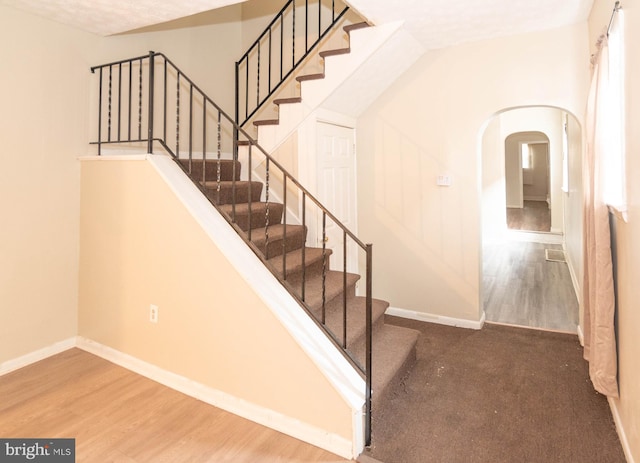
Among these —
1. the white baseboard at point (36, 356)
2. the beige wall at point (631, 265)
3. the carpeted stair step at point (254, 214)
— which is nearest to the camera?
the beige wall at point (631, 265)

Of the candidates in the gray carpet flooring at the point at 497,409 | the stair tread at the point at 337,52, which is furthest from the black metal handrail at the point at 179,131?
the stair tread at the point at 337,52

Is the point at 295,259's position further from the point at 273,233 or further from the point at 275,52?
the point at 275,52

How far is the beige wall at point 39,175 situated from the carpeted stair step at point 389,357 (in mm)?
2588

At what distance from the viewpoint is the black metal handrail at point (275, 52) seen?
4.52 m

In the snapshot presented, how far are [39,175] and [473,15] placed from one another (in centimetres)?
370

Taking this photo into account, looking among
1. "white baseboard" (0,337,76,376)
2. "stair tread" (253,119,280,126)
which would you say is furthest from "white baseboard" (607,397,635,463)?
"white baseboard" (0,337,76,376)

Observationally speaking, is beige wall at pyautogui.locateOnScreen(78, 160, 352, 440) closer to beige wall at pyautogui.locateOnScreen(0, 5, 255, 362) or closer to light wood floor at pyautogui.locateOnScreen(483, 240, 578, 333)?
beige wall at pyautogui.locateOnScreen(0, 5, 255, 362)

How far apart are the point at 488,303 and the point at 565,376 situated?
5.55ft

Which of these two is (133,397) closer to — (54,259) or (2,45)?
(54,259)

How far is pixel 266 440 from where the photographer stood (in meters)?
2.23

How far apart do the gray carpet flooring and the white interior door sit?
51.1 inches

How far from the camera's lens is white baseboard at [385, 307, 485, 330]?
12.6ft

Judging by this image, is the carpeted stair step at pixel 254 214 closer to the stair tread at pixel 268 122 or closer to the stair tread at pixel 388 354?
the stair tread at pixel 268 122

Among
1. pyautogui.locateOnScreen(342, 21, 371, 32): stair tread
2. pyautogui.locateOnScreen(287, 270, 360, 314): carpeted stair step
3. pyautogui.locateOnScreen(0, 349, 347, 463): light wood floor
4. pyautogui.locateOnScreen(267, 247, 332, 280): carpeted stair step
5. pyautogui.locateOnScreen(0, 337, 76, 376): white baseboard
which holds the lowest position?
pyautogui.locateOnScreen(0, 349, 347, 463): light wood floor
